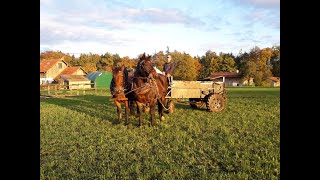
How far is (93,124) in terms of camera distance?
965 centimetres

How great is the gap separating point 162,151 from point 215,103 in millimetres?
7172

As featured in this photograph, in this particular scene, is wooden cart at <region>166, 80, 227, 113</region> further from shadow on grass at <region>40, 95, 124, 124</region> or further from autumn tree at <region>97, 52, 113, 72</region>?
autumn tree at <region>97, 52, 113, 72</region>

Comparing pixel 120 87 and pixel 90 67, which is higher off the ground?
pixel 90 67

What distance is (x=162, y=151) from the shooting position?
600 centimetres

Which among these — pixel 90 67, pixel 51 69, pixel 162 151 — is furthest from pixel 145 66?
pixel 90 67

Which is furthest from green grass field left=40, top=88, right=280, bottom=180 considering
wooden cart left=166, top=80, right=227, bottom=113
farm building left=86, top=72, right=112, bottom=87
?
farm building left=86, top=72, right=112, bottom=87

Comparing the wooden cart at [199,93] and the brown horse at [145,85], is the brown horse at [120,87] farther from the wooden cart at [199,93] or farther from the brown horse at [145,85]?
the wooden cart at [199,93]

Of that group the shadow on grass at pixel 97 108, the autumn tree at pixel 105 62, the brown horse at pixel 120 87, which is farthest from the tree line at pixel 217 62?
the brown horse at pixel 120 87

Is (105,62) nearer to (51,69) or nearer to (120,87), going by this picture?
(51,69)

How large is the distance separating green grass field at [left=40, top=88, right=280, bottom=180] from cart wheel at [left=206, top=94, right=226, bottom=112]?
2.78 m

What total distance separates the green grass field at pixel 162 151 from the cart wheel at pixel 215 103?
2.78m
